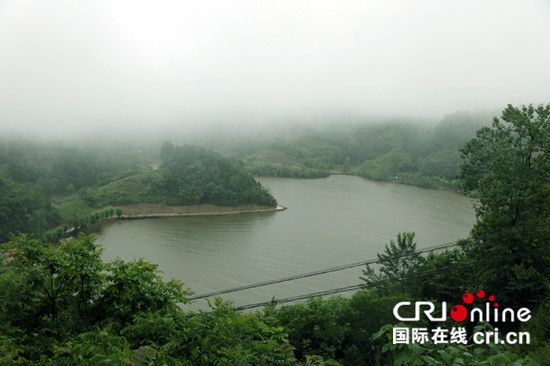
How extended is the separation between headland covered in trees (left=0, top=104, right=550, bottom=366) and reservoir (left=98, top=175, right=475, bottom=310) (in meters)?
5.37

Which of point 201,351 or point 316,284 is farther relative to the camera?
point 316,284

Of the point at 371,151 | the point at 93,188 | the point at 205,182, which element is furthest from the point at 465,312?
the point at 371,151

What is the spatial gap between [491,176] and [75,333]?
8098 millimetres

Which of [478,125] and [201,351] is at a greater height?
[478,125]

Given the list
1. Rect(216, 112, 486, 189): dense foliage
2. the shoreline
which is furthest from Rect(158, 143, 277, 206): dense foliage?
Rect(216, 112, 486, 189): dense foliage

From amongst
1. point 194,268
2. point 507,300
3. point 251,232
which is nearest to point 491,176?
point 507,300

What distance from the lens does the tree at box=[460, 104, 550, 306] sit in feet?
22.3

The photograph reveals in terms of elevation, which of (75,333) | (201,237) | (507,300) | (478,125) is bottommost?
(201,237)

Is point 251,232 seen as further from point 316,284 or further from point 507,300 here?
point 507,300

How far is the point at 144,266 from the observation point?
10.5 ft

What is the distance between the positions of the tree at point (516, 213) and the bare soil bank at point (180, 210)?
74.8ft

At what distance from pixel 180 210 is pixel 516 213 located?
25285 millimetres

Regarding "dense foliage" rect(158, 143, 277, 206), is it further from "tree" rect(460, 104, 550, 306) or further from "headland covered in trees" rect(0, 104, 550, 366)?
"tree" rect(460, 104, 550, 306)

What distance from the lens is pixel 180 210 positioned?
2941 centimetres
